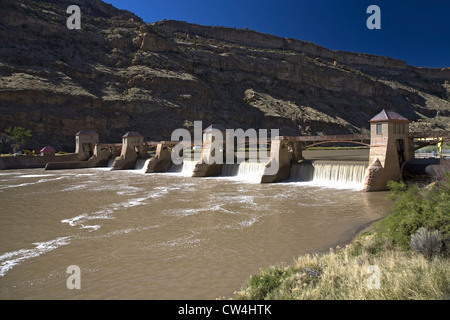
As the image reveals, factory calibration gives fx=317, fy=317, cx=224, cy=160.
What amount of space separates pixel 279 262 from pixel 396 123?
1642 cm

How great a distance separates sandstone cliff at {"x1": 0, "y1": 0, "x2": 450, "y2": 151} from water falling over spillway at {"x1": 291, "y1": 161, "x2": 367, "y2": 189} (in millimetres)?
39715

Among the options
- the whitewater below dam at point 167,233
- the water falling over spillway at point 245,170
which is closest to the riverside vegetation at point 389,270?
the whitewater below dam at point 167,233

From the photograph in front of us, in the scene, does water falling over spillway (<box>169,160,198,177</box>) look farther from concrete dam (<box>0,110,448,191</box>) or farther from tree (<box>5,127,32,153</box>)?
tree (<box>5,127,32,153</box>)

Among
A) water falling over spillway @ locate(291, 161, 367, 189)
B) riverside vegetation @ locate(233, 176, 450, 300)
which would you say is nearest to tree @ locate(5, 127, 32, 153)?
water falling over spillway @ locate(291, 161, 367, 189)

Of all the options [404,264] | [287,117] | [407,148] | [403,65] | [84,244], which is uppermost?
[403,65]

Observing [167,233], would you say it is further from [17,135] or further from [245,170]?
[17,135]

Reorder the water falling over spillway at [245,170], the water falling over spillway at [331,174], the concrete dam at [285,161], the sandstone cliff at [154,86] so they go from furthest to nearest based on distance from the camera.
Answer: the sandstone cliff at [154,86] → the water falling over spillway at [245,170] → the water falling over spillway at [331,174] → the concrete dam at [285,161]

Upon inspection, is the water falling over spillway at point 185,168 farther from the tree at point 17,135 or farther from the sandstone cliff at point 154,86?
the tree at point 17,135

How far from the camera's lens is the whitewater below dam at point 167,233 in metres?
7.77

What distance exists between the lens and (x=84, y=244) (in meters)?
10.9

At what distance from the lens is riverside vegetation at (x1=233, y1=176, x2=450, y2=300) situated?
524 cm

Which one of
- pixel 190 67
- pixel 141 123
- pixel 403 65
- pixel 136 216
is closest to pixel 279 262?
pixel 136 216

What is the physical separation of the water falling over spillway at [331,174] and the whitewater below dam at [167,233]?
10 cm

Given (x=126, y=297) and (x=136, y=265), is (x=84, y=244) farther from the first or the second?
(x=126, y=297)
